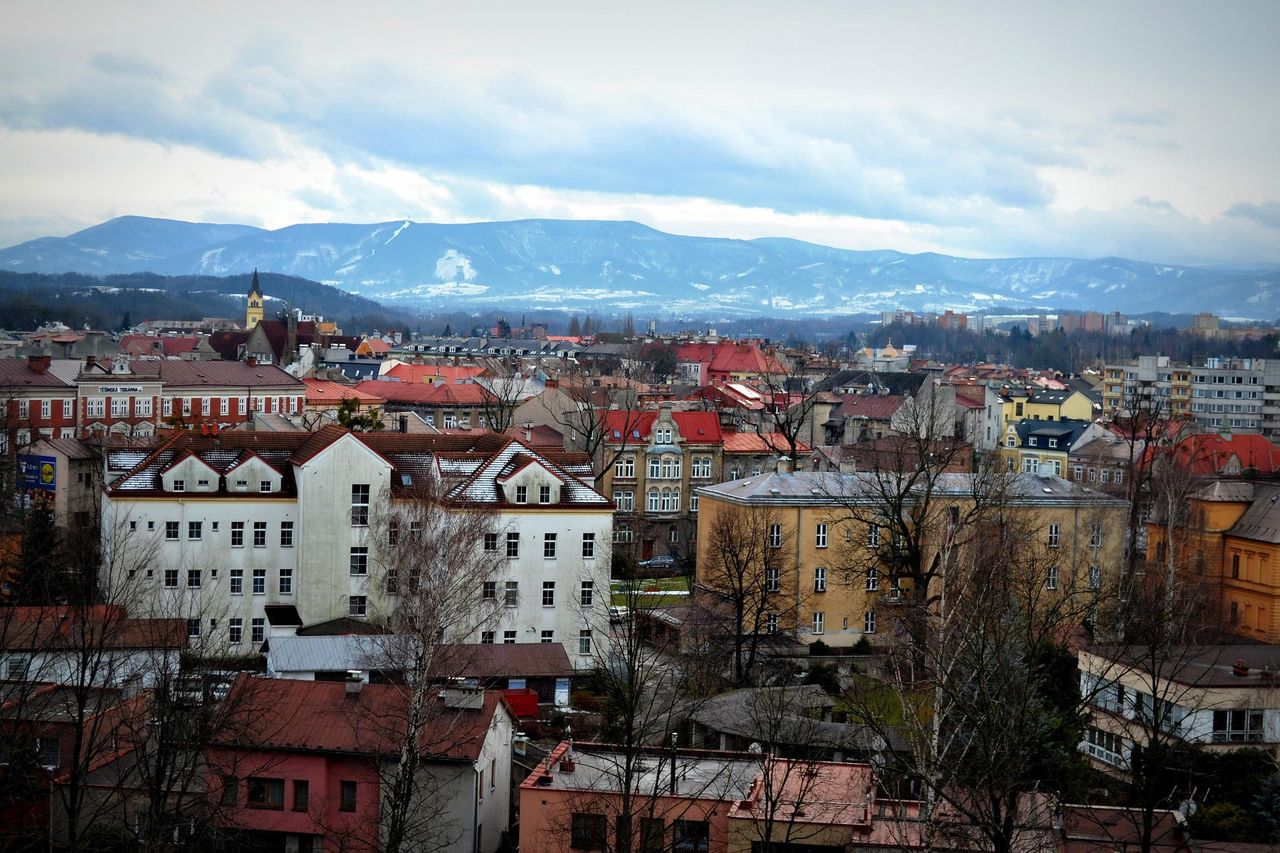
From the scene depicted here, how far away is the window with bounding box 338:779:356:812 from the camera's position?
75.4 ft

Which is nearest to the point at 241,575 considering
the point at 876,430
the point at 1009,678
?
the point at 1009,678

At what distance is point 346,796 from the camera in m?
Answer: 23.0

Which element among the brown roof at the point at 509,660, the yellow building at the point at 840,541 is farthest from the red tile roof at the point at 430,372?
the brown roof at the point at 509,660

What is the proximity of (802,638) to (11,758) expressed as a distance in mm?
20886

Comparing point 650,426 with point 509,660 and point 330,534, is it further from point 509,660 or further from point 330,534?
point 509,660

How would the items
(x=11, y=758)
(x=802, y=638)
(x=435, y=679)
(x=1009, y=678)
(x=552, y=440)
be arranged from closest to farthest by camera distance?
(x=1009, y=678)
(x=11, y=758)
(x=435, y=679)
(x=802, y=638)
(x=552, y=440)

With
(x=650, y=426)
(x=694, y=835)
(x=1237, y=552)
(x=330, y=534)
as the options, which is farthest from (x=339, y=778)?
(x=650, y=426)

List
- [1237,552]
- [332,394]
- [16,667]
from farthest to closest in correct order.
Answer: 1. [332,394]
2. [1237,552]
3. [16,667]

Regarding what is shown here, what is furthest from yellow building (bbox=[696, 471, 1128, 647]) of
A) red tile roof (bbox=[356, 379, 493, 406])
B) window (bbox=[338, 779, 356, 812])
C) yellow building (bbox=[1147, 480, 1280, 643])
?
red tile roof (bbox=[356, 379, 493, 406])

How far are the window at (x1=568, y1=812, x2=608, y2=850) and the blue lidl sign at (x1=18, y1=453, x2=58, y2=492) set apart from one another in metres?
34.7

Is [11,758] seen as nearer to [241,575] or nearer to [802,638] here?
[241,575]

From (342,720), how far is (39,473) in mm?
31636

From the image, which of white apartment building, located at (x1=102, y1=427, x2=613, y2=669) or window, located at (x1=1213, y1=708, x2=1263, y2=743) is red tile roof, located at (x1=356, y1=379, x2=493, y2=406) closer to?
white apartment building, located at (x1=102, y1=427, x2=613, y2=669)

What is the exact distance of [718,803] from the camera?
832 inches
